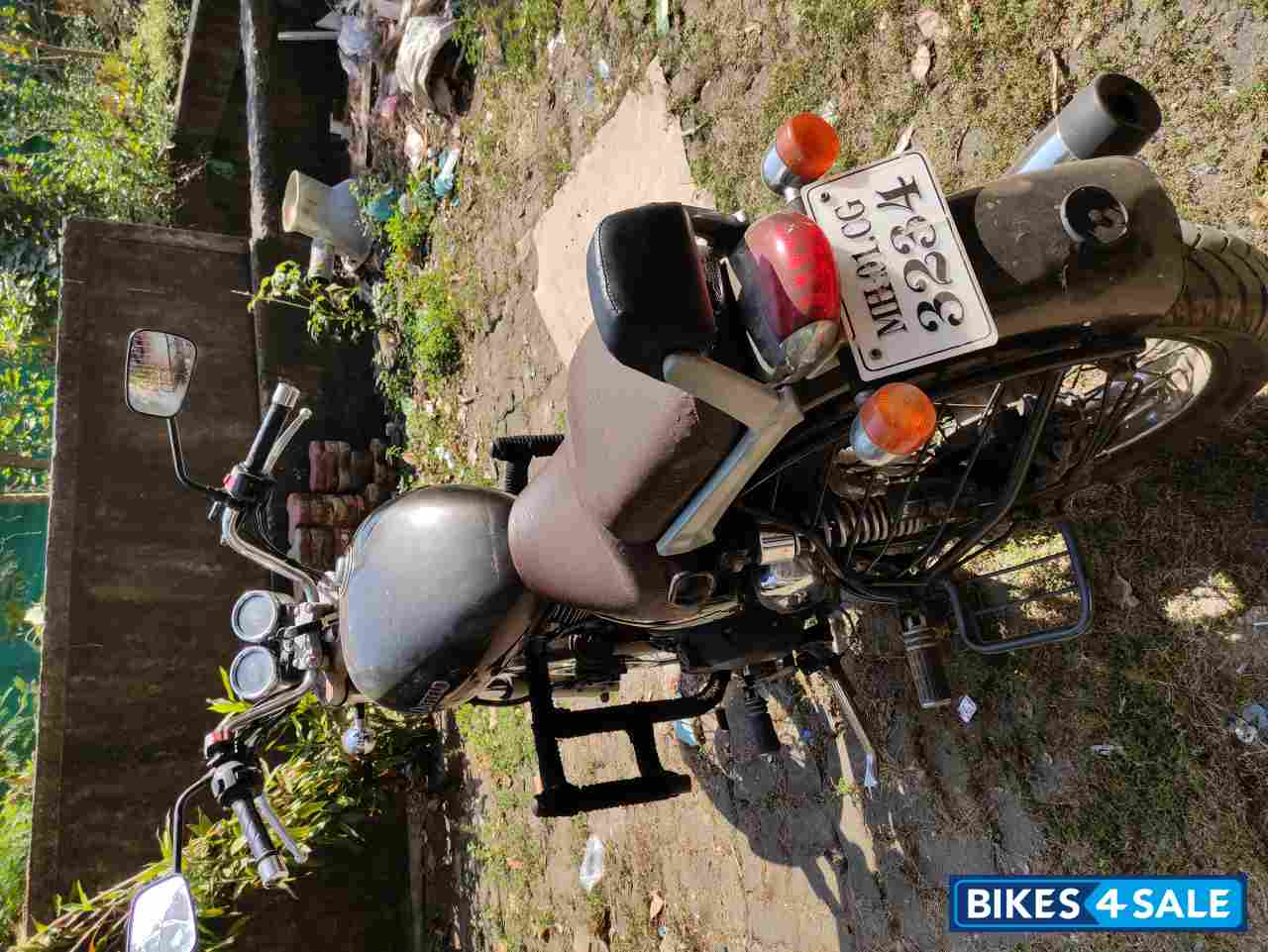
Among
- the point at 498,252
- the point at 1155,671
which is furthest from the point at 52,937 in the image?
the point at 1155,671

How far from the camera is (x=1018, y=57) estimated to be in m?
2.43

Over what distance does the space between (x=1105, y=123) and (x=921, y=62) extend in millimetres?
1431

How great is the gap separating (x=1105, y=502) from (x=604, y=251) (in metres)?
1.70

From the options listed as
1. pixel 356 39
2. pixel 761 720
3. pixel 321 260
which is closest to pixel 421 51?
pixel 356 39

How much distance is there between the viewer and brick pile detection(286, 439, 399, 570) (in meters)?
4.83

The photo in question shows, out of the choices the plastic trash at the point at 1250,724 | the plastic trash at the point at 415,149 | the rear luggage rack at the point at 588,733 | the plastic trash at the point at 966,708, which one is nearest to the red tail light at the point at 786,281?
the rear luggage rack at the point at 588,733

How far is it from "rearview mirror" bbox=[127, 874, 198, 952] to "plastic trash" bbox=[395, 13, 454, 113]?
14.3 ft

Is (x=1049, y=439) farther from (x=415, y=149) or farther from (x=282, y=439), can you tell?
(x=415, y=149)

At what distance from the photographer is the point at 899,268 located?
3.98 ft

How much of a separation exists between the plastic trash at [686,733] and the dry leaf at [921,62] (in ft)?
7.90

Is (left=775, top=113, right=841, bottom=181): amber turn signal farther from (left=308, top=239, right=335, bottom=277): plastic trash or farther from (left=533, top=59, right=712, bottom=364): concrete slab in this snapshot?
(left=308, top=239, right=335, bottom=277): plastic trash

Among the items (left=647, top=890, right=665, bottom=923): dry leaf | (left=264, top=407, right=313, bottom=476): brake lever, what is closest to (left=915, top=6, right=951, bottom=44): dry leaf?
(left=264, top=407, right=313, bottom=476): brake lever

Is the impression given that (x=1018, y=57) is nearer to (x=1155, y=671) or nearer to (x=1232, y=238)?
(x=1232, y=238)

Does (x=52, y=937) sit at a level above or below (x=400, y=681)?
below
